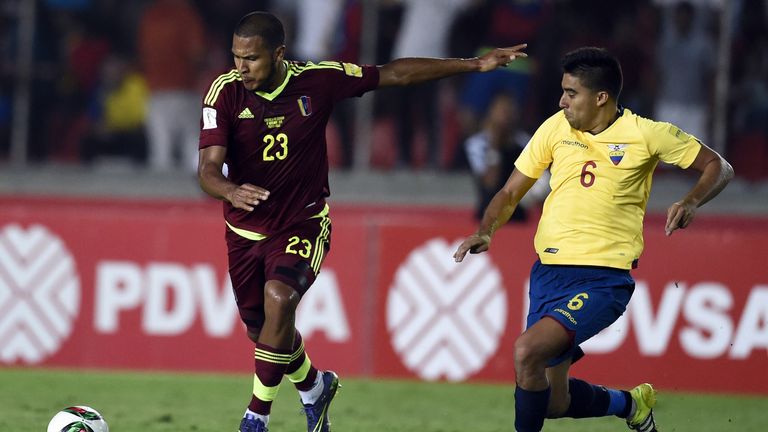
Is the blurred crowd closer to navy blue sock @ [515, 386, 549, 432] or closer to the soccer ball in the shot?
navy blue sock @ [515, 386, 549, 432]

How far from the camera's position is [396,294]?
11.9 meters

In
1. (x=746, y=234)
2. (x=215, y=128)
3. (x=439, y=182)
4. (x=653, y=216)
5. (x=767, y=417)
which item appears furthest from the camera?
(x=439, y=182)

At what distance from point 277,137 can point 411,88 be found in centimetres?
634

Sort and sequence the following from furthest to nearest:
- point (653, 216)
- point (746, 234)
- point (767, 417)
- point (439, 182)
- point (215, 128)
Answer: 1. point (439, 182)
2. point (653, 216)
3. point (746, 234)
4. point (767, 417)
5. point (215, 128)

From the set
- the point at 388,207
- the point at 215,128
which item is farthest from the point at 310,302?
the point at 215,128

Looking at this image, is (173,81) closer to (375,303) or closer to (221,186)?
(375,303)

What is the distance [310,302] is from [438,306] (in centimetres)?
116

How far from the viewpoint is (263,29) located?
7.62 meters

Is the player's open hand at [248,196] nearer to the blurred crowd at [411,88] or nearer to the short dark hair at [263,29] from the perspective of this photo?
the short dark hair at [263,29]

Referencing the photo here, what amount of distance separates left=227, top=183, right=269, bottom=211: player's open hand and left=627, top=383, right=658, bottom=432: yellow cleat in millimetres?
2670

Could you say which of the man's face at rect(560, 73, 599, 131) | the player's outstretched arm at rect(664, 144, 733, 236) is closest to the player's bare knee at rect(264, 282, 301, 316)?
the man's face at rect(560, 73, 599, 131)

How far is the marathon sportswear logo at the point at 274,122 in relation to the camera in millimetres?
7875

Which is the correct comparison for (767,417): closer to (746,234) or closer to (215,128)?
(746,234)

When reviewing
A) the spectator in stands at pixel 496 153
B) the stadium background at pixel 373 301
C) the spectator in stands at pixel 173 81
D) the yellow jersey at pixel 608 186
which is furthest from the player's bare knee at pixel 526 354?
the spectator in stands at pixel 173 81
